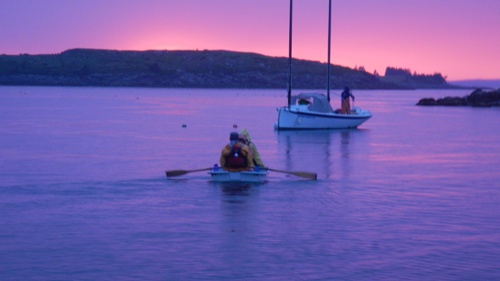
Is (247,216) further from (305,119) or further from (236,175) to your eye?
(305,119)

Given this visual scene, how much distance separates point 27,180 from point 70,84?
174 m

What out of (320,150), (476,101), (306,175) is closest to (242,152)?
(306,175)

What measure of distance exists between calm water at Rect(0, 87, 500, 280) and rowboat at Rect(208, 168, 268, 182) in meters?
0.30

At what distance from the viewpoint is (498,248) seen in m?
14.1

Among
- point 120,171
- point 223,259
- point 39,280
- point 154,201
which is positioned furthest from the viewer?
point 120,171

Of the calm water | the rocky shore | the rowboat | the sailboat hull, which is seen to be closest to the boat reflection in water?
the calm water

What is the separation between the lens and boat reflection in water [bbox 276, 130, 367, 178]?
26.4 metres

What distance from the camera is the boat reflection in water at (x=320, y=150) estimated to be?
26355 mm

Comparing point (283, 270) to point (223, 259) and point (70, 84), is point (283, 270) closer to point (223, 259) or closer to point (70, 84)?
point (223, 259)

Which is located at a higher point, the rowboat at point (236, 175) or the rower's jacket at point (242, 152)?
the rower's jacket at point (242, 152)

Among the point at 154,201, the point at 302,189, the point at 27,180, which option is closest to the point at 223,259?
the point at 154,201

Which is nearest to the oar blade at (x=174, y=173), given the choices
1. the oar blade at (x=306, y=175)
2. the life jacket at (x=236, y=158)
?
the life jacket at (x=236, y=158)

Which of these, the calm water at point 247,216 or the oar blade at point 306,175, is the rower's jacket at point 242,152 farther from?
the oar blade at point 306,175

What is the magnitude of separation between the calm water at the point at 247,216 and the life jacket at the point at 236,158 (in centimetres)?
55
